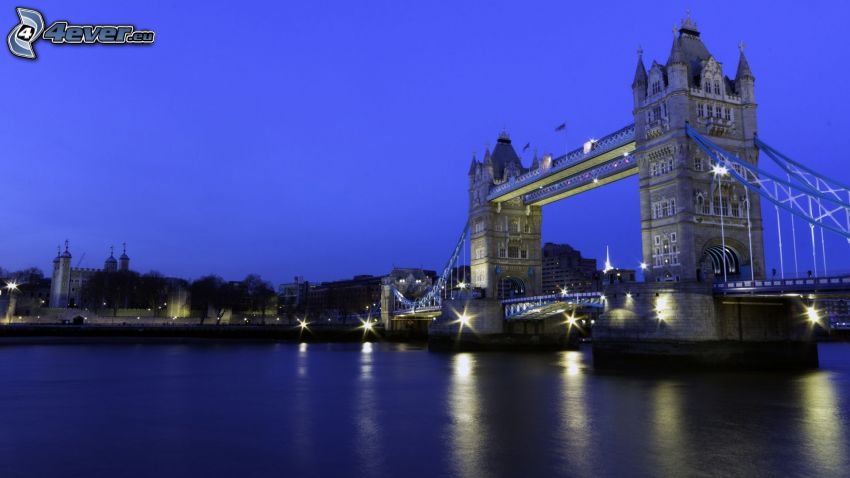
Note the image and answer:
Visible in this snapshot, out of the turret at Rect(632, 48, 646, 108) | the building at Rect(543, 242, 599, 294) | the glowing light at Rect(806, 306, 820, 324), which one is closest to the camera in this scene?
the glowing light at Rect(806, 306, 820, 324)

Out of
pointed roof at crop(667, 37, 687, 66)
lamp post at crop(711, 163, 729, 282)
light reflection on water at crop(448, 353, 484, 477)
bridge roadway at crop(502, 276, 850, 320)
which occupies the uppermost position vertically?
pointed roof at crop(667, 37, 687, 66)

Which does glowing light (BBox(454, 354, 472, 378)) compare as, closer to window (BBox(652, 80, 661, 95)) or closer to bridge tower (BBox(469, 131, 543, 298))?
bridge tower (BBox(469, 131, 543, 298))

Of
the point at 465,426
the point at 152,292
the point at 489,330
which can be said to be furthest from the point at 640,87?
the point at 152,292

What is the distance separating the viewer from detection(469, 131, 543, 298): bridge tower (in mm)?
60188

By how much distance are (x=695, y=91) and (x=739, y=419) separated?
82.5ft

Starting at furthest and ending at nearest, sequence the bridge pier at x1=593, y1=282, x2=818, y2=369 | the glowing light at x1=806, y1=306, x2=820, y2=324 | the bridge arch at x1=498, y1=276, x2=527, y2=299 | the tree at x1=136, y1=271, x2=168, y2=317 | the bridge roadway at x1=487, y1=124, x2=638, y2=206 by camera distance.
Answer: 1. the tree at x1=136, y1=271, x2=168, y2=317
2. the bridge arch at x1=498, y1=276, x2=527, y2=299
3. the bridge roadway at x1=487, y1=124, x2=638, y2=206
4. the glowing light at x1=806, y1=306, x2=820, y2=324
5. the bridge pier at x1=593, y1=282, x2=818, y2=369

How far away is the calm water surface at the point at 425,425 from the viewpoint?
12133 mm

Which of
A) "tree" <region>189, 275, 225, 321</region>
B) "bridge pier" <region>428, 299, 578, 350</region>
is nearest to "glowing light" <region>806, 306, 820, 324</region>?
"bridge pier" <region>428, 299, 578, 350</region>

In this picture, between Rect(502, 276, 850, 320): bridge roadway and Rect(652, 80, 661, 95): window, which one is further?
Rect(652, 80, 661, 95): window

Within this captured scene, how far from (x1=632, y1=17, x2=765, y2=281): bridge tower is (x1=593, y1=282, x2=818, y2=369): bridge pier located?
218 cm

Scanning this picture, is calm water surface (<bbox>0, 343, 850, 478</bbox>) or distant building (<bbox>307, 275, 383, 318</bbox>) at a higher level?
distant building (<bbox>307, 275, 383, 318</bbox>)

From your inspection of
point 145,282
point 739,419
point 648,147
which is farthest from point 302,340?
point 739,419

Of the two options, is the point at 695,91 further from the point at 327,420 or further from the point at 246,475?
the point at 246,475

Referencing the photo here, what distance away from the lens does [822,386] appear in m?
26.1
